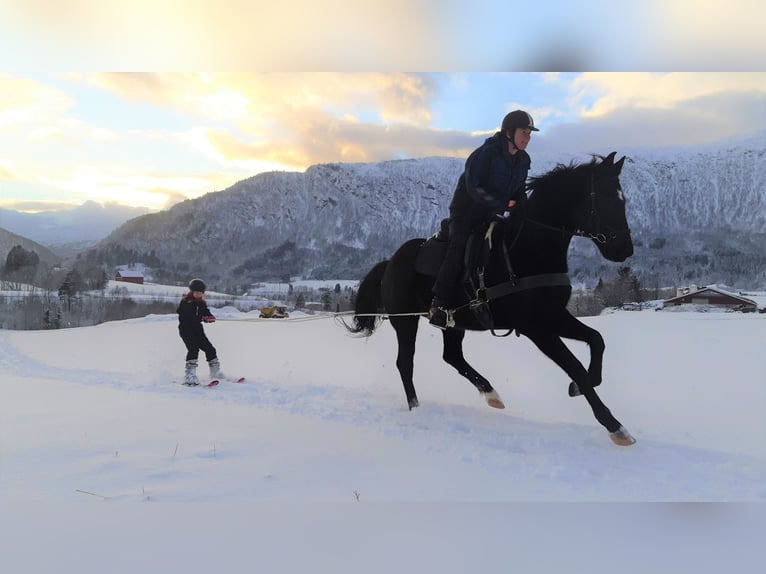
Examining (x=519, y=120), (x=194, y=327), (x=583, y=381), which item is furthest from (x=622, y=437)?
(x=194, y=327)

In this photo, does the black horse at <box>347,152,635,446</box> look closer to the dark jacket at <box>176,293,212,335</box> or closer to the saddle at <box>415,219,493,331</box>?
the saddle at <box>415,219,493,331</box>

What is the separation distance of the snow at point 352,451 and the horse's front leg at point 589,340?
1.27 feet

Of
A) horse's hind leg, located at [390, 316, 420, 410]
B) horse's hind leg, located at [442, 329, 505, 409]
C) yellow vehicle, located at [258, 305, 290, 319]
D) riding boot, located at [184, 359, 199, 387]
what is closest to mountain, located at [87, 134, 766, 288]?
yellow vehicle, located at [258, 305, 290, 319]

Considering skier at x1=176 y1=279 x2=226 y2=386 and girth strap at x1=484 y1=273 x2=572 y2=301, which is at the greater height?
girth strap at x1=484 y1=273 x2=572 y2=301

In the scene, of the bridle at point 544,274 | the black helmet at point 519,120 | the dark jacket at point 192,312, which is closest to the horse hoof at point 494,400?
the bridle at point 544,274

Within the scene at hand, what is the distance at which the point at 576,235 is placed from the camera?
3.21 meters

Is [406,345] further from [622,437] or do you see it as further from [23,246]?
[23,246]

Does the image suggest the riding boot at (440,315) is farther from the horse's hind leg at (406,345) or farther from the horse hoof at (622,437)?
the horse hoof at (622,437)

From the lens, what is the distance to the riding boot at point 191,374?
4203 millimetres

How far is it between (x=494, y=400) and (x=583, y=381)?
1.03 m

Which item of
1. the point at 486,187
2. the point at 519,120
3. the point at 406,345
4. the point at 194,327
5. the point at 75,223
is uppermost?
the point at 519,120

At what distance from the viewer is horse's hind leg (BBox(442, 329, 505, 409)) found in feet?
13.3

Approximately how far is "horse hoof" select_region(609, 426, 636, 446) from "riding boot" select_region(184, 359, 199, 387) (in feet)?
11.5

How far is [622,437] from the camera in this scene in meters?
2.95
